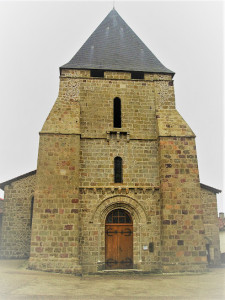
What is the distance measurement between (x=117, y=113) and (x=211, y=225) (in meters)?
8.01

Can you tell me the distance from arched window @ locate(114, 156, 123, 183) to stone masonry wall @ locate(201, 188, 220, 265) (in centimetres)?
547

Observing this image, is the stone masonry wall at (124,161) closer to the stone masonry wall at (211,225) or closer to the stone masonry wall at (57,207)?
the stone masonry wall at (57,207)

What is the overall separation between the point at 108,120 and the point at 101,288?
7969 millimetres

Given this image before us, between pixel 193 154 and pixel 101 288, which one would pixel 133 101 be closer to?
pixel 193 154

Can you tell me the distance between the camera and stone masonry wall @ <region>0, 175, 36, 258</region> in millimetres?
15406

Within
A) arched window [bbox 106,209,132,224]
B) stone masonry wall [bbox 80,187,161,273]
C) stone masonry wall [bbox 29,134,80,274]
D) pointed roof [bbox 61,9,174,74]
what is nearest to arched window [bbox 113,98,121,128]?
pointed roof [bbox 61,9,174,74]

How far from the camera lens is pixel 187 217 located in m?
12.9

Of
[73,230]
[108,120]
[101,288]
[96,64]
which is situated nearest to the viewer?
[101,288]

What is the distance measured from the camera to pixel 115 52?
54.9 feet

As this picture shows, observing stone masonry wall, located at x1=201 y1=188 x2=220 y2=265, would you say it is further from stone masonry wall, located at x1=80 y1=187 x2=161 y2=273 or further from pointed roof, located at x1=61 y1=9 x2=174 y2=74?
pointed roof, located at x1=61 y1=9 x2=174 y2=74

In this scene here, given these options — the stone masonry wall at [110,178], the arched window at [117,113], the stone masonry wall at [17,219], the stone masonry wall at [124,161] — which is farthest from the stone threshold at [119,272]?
the arched window at [117,113]

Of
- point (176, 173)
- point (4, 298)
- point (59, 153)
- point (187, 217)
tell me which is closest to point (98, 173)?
point (59, 153)

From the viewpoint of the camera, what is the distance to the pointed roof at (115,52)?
51.8 ft

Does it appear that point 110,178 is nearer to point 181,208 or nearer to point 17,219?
point 181,208
